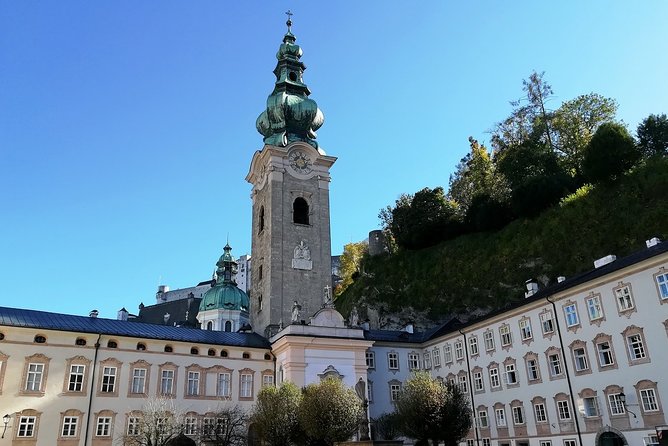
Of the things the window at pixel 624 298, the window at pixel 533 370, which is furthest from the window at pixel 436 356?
the window at pixel 624 298

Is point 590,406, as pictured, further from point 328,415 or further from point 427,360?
point 427,360

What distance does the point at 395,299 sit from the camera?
51.7m

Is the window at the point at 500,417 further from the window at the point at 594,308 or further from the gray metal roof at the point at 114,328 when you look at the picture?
the gray metal roof at the point at 114,328

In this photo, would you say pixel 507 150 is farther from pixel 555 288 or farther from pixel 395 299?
pixel 555 288

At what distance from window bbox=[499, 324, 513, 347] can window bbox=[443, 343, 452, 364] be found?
213 inches

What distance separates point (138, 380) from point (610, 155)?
34281 mm

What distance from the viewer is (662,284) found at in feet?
79.6

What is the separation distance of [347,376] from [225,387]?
23.6 feet

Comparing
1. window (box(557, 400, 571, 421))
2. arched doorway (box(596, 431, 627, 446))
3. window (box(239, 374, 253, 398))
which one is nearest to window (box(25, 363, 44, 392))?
window (box(239, 374, 253, 398))

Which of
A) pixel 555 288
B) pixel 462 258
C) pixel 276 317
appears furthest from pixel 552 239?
pixel 276 317

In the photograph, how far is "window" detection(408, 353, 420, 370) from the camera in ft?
131

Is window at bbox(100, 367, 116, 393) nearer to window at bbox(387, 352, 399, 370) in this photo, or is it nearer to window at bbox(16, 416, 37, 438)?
window at bbox(16, 416, 37, 438)

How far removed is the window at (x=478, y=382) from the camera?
34.3 meters

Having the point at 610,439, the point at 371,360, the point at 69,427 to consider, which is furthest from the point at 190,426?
the point at 610,439
